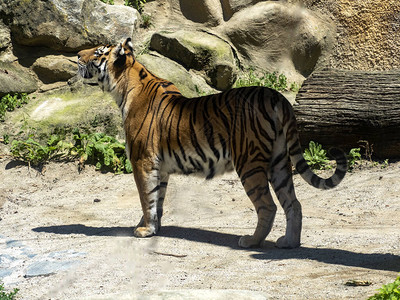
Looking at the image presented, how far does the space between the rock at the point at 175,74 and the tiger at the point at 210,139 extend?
3971 mm

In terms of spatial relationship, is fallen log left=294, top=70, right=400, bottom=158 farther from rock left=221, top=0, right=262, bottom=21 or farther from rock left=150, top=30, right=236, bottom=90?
rock left=221, top=0, right=262, bottom=21

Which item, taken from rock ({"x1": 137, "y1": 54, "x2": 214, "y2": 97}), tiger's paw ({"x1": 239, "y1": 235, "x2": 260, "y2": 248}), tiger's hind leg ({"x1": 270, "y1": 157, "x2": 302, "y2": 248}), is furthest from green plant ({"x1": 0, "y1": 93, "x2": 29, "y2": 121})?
→ tiger's hind leg ({"x1": 270, "y1": 157, "x2": 302, "y2": 248})

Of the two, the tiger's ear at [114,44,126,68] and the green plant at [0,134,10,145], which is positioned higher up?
the tiger's ear at [114,44,126,68]

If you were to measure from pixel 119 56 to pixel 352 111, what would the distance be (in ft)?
12.8

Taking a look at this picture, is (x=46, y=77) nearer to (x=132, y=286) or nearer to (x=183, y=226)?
(x=183, y=226)

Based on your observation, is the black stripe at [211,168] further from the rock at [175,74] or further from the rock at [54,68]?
the rock at [54,68]

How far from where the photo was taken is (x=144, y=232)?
6262 millimetres

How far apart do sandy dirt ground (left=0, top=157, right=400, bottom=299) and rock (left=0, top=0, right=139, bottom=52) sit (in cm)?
262

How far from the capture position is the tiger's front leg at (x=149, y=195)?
6250mm

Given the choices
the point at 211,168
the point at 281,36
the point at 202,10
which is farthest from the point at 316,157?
the point at 202,10

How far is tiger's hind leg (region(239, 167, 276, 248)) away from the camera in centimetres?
558

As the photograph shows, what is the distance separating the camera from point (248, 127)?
570 centimetres

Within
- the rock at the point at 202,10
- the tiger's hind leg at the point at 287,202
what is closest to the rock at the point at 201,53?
the rock at the point at 202,10

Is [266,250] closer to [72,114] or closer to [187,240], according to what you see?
[187,240]
